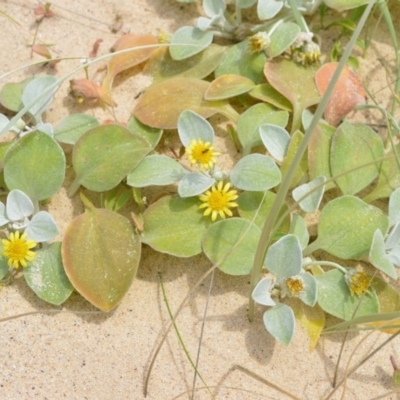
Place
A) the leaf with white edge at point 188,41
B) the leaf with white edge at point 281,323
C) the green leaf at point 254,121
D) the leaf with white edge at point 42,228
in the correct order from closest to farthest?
the leaf with white edge at point 281,323, the leaf with white edge at point 42,228, the green leaf at point 254,121, the leaf with white edge at point 188,41

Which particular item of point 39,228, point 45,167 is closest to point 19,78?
point 45,167

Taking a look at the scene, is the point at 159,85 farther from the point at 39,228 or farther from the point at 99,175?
the point at 39,228

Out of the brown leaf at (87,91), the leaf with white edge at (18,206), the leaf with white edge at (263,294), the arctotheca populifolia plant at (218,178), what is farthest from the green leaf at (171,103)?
the leaf with white edge at (263,294)

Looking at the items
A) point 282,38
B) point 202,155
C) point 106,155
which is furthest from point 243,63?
point 106,155

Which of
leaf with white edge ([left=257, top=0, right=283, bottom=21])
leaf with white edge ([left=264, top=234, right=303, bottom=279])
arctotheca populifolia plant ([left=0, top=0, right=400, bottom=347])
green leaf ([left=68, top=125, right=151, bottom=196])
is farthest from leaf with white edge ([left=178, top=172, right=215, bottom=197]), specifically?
leaf with white edge ([left=257, top=0, right=283, bottom=21])

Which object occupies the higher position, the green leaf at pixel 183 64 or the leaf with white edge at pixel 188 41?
the leaf with white edge at pixel 188 41

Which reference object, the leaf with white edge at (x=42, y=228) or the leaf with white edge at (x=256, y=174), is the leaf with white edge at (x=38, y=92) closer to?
the leaf with white edge at (x=42, y=228)

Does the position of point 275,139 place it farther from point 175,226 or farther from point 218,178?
point 175,226
